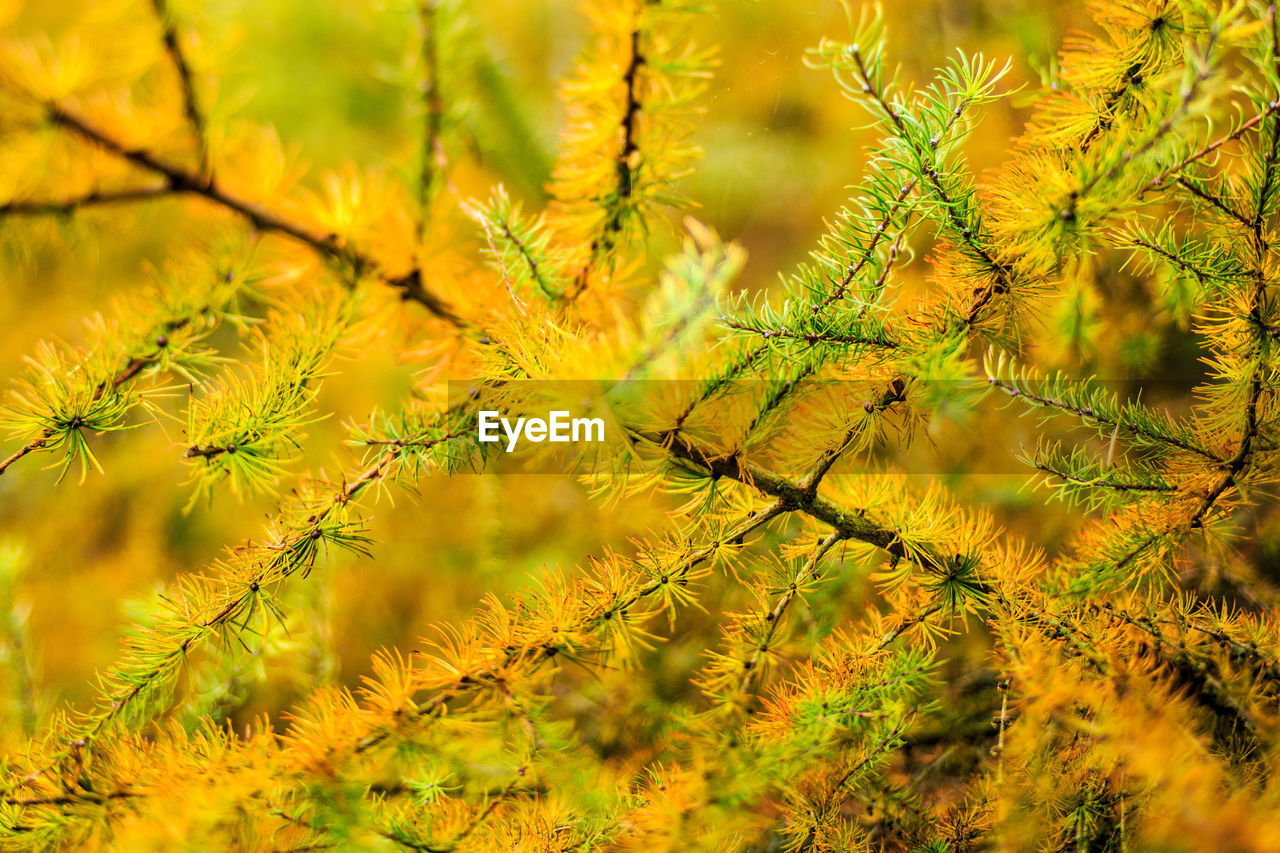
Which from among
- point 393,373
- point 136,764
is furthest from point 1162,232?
point 393,373

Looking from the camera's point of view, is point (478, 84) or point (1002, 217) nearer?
point (1002, 217)

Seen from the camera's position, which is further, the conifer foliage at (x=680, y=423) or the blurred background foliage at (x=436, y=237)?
the blurred background foliage at (x=436, y=237)

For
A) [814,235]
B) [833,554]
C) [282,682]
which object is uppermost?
[814,235]

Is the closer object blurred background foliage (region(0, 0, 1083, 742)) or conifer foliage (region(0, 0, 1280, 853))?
conifer foliage (region(0, 0, 1280, 853))

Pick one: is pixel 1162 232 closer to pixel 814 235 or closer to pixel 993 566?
pixel 993 566
